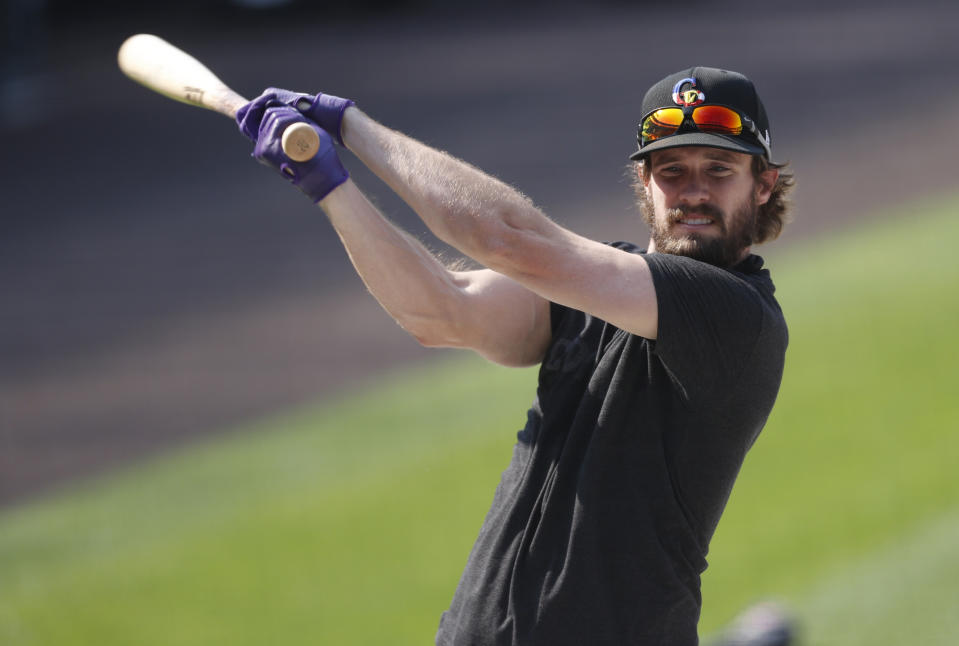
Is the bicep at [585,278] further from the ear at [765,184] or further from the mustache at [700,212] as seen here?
the ear at [765,184]

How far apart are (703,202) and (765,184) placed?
0.31 m

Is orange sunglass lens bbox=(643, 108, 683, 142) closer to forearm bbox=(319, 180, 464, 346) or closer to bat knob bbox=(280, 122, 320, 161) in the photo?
forearm bbox=(319, 180, 464, 346)

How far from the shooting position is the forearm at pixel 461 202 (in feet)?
8.01

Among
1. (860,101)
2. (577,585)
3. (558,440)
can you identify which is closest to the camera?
(577,585)

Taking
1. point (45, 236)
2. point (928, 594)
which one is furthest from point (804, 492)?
point (45, 236)

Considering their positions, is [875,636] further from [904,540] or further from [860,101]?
[860,101]

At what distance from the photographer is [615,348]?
271cm

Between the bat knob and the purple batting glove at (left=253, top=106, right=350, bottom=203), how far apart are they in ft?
0.08

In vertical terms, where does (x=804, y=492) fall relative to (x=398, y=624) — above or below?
above

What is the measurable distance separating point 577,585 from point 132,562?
497 centimetres

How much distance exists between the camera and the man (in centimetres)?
247

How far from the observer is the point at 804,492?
7.23m

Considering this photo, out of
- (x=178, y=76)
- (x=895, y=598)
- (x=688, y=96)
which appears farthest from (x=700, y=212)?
(x=895, y=598)

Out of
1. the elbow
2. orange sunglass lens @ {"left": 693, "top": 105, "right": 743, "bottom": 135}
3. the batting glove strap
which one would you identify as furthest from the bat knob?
orange sunglass lens @ {"left": 693, "top": 105, "right": 743, "bottom": 135}
